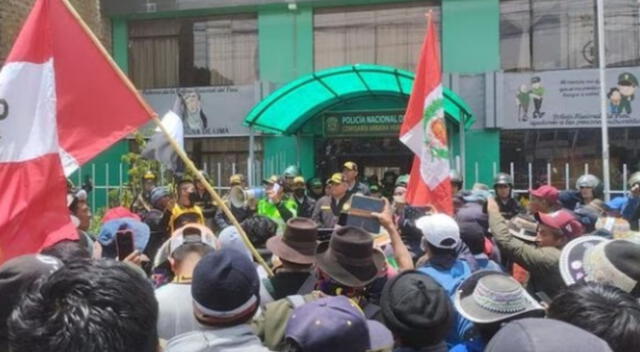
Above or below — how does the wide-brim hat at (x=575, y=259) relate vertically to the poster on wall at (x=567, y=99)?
below

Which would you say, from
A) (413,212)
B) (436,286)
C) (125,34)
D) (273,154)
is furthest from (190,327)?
(125,34)

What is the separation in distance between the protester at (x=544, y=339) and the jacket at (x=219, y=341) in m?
0.96

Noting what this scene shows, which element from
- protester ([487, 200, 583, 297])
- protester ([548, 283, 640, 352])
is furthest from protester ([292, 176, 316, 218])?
protester ([548, 283, 640, 352])

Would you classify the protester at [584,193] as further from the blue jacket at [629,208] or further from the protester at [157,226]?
the protester at [157,226]

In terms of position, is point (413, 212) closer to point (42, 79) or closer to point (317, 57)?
point (42, 79)

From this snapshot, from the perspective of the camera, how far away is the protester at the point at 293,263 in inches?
142

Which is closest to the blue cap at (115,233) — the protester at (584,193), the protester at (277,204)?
the protester at (277,204)

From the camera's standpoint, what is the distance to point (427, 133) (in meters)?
6.27

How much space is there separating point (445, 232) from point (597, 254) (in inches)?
43.3

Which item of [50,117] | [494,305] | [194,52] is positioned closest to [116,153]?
[194,52]

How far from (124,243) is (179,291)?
1203mm

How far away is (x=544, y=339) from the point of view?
1505 millimetres

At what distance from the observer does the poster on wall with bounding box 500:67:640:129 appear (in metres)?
13.7

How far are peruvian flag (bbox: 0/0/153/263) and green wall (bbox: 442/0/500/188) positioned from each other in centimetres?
1097
